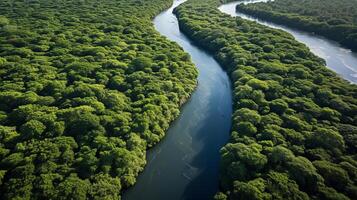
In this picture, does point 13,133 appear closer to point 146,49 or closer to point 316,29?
point 146,49

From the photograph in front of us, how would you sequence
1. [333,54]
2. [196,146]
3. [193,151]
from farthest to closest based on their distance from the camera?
[333,54] → [196,146] → [193,151]

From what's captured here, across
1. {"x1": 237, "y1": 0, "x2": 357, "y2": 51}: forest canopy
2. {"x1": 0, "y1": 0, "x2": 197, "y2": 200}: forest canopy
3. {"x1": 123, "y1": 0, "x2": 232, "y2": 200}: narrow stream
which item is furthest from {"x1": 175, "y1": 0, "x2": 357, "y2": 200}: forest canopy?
{"x1": 237, "y1": 0, "x2": 357, "y2": 51}: forest canopy

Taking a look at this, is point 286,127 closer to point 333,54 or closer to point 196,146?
point 196,146

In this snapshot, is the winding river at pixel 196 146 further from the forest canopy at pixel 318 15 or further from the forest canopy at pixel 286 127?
the forest canopy at pixel 318 15

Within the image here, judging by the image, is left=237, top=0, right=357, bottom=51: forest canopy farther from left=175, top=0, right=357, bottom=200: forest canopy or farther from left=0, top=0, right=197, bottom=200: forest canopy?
left=0, top=0, right=197, bottom=200: forest canopy

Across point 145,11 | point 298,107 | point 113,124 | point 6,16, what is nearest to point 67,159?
point 113,124

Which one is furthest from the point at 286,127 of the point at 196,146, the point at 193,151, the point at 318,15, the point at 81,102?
the point at 318,15
